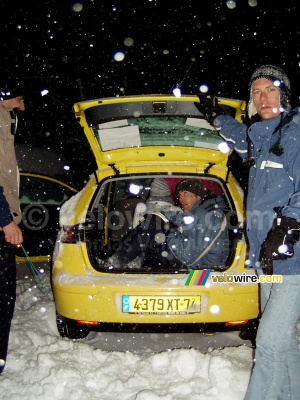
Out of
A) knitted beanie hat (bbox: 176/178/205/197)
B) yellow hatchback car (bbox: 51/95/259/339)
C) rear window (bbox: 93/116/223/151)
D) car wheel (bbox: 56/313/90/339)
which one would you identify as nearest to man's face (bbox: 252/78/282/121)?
yellow hatchback car (bbox: 51/95/259/339)

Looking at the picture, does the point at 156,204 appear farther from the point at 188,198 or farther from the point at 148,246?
the point at 148,246

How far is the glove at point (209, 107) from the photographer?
299 centimetres

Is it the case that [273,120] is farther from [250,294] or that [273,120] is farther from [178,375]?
[178,375]

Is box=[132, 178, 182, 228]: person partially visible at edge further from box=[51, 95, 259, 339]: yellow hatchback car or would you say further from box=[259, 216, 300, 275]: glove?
box=[259, 216, 300, 275]: glove

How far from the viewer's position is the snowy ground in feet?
8.29

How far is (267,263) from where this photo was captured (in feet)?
6.56

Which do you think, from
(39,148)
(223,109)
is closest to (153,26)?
(39,148)

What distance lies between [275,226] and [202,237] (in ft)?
4.77

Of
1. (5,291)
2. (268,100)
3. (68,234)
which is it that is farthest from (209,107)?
(5,291)

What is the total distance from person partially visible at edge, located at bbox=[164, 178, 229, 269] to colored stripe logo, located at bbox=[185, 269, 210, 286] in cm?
26

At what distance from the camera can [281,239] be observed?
75.7 inches

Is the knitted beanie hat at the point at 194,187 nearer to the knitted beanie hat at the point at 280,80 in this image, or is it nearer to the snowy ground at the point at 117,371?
the snowy ground at the point at 117,371

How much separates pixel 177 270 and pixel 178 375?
0.75 meters

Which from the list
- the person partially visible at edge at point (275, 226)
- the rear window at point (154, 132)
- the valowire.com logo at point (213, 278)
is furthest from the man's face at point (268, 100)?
the valowire.com logo at point (213, 278)
